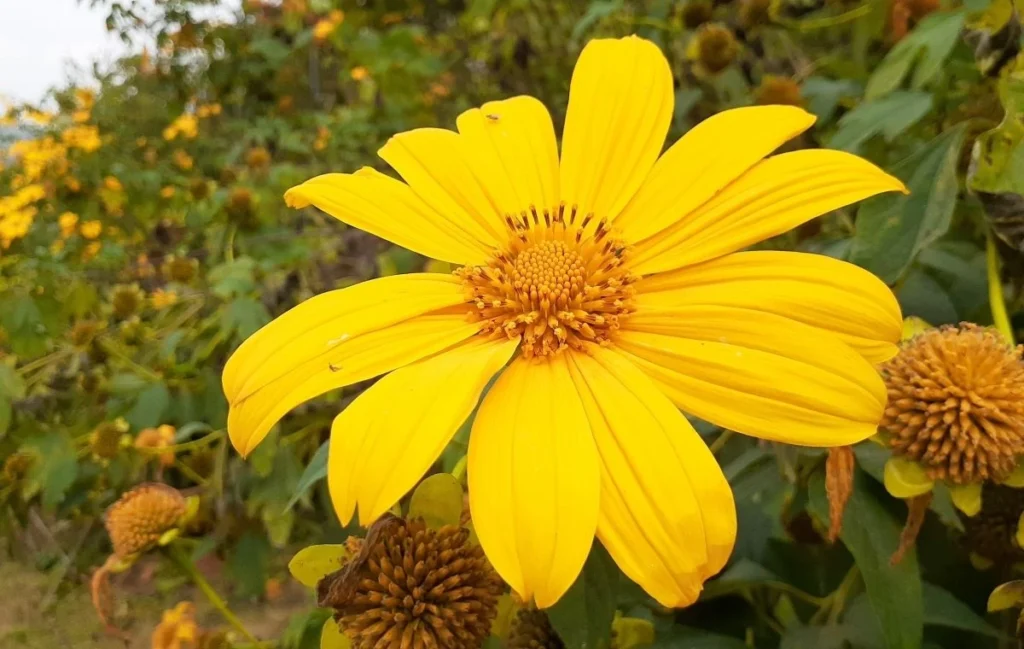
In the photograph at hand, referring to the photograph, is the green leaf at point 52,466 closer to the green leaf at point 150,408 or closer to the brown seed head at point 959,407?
the green leaf at point 150,408

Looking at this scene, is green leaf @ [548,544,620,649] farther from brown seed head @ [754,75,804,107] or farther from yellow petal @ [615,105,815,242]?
brown seed head @ [754,75,804,107]

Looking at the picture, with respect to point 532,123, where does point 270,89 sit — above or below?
above

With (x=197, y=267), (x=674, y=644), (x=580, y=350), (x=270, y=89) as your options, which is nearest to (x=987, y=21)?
(x=580, y=350)

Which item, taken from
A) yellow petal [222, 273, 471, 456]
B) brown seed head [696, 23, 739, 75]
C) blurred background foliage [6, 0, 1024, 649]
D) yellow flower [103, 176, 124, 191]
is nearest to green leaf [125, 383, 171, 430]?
blurred background foliage [6, 0, 1024, 649]

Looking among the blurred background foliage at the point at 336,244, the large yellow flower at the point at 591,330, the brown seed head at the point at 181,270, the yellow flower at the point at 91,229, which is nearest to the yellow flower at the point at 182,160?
the blurred background foliage at the point at 336,244

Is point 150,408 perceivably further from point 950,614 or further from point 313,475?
point 950,614

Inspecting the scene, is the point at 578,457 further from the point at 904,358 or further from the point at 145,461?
the point at 145,461

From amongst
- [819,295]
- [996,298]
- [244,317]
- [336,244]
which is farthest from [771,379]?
[336,244]
